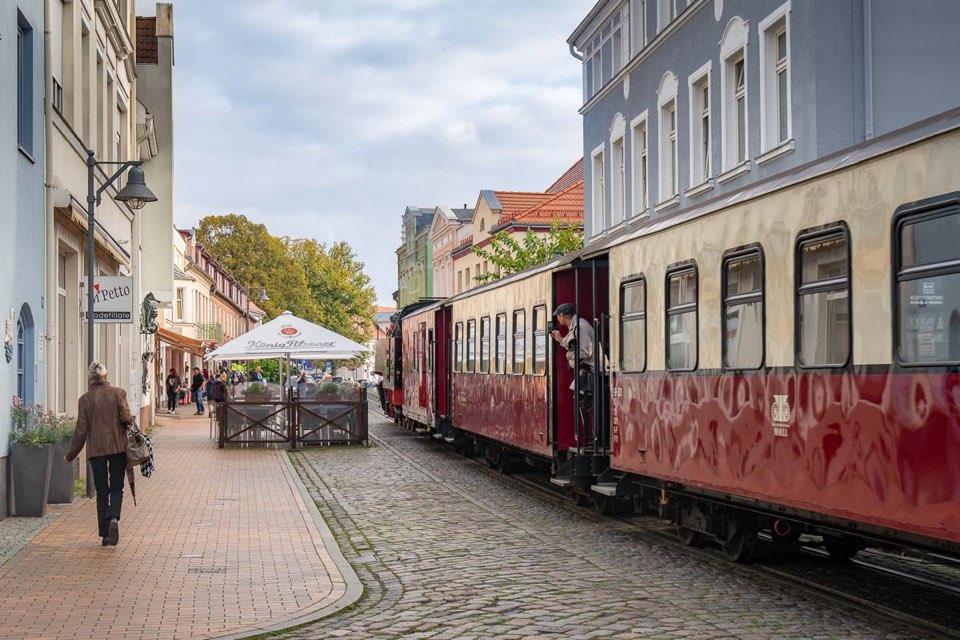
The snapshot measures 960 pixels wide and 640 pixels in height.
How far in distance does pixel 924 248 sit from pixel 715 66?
15872mm

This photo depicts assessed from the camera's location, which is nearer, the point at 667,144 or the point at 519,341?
the point at 519,341

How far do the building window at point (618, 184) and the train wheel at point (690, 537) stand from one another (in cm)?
1692

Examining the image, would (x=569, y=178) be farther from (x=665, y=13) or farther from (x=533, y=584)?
(x=533, y=584)

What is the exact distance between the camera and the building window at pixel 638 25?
87.7ft

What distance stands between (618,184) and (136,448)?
60.1 ft

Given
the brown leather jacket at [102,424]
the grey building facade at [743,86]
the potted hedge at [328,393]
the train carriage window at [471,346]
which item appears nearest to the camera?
the brown leather jacket at [102,424]

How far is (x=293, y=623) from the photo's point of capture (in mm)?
8281

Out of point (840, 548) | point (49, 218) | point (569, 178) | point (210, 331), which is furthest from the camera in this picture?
point (210, 331)

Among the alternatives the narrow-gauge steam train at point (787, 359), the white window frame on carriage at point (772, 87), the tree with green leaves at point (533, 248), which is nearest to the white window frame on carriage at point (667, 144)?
the white window frame on carriage at point (772, 87)

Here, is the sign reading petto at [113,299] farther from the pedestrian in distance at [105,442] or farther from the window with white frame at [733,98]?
the window with white frame at [733,98]

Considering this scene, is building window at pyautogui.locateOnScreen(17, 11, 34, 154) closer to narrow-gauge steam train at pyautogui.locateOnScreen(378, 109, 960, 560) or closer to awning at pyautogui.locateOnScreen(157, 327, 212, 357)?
narrow-gauge steam train at pyautogui.locateOnScreen(378, 109, 960, 560)

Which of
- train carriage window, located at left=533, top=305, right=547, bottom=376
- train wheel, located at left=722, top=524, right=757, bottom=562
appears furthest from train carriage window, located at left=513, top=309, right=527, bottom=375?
train wheel, located at left=722, top=524, right=757, bottom=562

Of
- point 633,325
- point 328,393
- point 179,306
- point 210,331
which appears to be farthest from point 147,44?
point 210,331

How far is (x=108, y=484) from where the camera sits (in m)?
12.2
